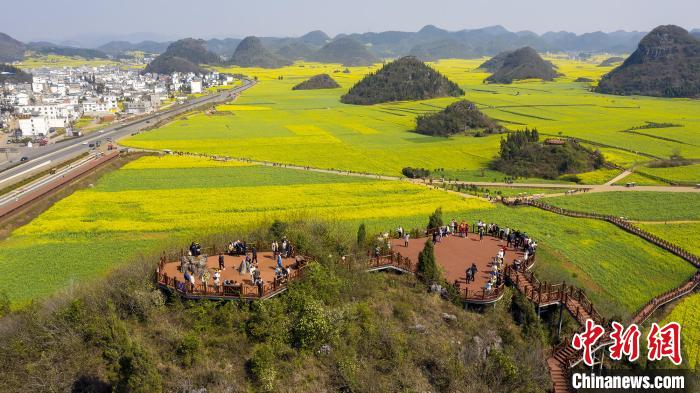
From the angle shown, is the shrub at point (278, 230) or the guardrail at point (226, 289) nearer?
the guardrail at point (226, 289)

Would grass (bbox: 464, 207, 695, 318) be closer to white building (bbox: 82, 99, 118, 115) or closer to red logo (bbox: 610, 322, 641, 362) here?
red logo (bbox: 610, 322, 641, 362)

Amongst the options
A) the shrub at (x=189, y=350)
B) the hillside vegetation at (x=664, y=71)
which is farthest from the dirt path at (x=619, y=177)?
the hillside vegetation at (x=664, y=71)

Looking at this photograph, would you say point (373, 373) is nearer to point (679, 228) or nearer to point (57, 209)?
point (679, 228)

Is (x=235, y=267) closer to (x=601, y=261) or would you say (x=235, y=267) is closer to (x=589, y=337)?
(x=589, y=337)

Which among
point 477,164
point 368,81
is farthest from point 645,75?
point 477,164

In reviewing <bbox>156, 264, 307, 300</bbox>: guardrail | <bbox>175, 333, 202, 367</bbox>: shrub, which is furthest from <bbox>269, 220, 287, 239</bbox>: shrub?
<bbox>175, 333, 202, 367</bbox>: shrub

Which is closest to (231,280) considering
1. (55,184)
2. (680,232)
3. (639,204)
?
(680,232)

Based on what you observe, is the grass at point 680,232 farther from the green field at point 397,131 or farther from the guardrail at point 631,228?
the green field at point 397,131
